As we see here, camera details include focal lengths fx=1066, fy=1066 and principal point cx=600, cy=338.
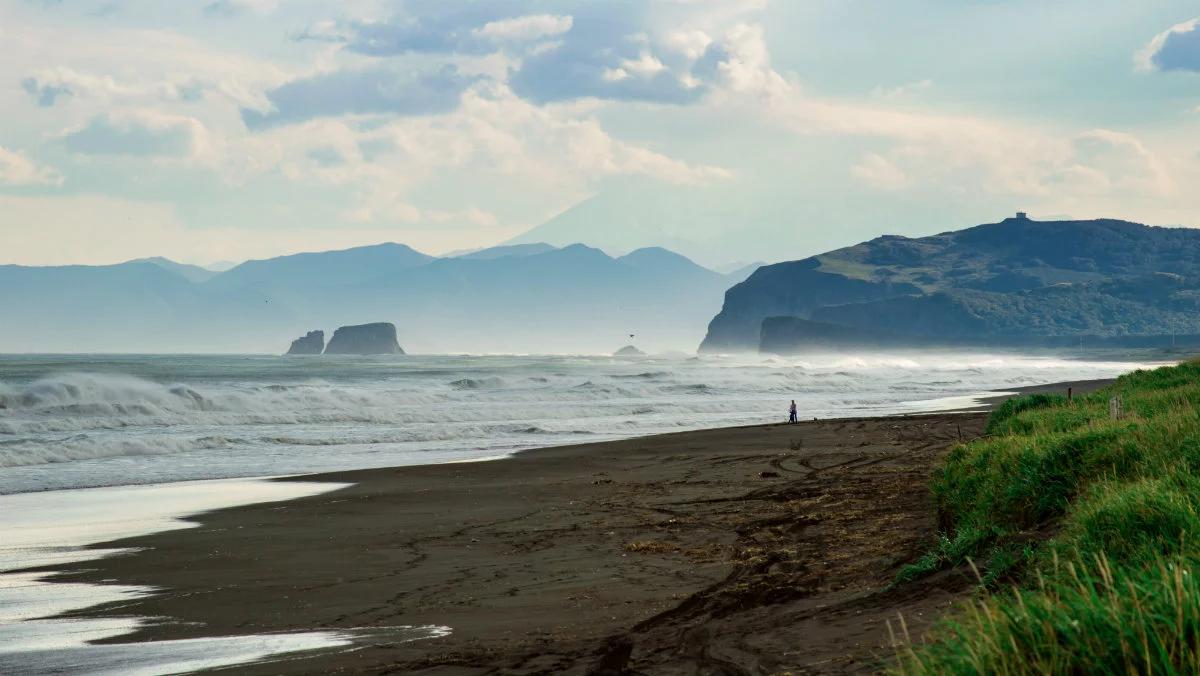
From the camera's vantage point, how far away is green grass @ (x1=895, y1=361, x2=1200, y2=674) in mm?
3492

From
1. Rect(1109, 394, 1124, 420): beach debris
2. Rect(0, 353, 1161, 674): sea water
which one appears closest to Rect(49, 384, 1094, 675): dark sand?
Rect(0, 353, 1161, 674): sea water

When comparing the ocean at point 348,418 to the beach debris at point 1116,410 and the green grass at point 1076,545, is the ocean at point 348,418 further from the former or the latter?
the green grass at point 1076,545

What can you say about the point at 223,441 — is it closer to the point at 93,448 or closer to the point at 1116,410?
the point at 93,448

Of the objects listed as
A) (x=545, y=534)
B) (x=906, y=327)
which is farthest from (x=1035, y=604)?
(x=906, y=327)

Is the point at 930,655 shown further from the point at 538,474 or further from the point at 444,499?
the point at 538,474

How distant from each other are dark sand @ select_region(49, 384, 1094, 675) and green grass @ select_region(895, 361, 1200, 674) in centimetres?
70

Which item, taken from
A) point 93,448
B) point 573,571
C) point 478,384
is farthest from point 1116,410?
point 478,384

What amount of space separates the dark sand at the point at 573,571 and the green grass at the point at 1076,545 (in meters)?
0.70

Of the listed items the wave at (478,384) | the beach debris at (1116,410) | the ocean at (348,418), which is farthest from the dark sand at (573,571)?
the wave at (478,384)

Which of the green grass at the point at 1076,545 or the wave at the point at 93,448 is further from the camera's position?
the wave at the point at 93,448

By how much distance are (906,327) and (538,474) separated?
18152cm

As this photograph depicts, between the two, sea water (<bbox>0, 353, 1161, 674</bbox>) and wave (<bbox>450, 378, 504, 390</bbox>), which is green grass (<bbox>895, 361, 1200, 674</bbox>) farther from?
wave (<bbox>450, 378, 504, 390</bbox>)

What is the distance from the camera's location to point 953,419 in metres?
33.8

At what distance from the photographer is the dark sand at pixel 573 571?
730 cm
